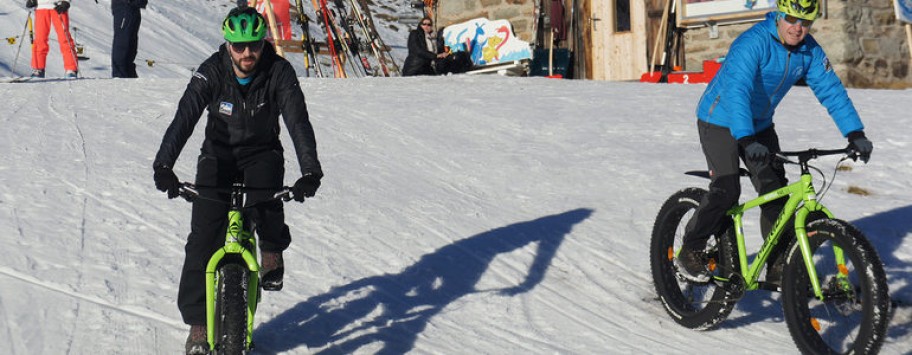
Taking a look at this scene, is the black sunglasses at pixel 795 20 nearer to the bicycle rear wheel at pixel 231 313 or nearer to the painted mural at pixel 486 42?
the bicycle rear wheel at pixel 231 313

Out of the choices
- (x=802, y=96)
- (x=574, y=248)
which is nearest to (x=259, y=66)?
(x=574, y=248)

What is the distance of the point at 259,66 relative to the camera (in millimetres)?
5254

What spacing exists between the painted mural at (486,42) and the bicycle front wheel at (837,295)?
14.5 m

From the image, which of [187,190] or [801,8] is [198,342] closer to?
[187,190]

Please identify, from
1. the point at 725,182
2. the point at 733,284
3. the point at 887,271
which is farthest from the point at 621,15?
the point at 733,284

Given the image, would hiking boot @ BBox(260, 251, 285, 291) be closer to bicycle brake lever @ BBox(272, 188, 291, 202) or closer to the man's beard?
bicycle brake lever @ BBox(272, 188, 291, 202)

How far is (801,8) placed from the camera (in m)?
5.60

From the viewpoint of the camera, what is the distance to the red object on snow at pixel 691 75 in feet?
56.2

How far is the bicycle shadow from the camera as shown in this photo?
6.52 metres

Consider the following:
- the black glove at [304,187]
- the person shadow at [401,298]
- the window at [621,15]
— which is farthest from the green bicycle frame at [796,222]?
the window at [621,15]

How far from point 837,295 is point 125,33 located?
11.8 metres

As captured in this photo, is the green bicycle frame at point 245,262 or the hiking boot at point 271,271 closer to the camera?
the green bicycle frame at point 245,262

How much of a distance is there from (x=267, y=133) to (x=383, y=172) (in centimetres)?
468

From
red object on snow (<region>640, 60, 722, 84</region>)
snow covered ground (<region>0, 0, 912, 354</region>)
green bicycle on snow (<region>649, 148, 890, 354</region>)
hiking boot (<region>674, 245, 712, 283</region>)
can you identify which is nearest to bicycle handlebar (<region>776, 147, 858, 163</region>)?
green bicycle on snow (<region>649, 148, 890, 354</region>)
